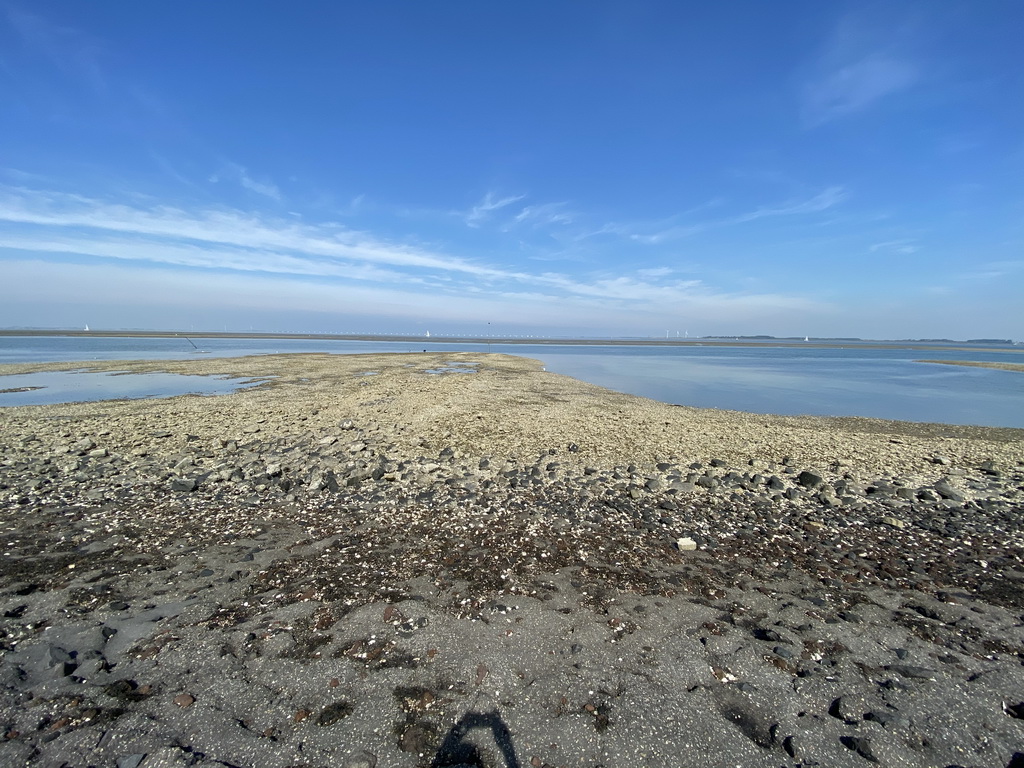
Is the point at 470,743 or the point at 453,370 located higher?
the point at 453,370

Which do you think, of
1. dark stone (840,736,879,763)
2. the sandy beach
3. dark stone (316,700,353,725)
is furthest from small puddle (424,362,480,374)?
dark stone (840,736,879,763)

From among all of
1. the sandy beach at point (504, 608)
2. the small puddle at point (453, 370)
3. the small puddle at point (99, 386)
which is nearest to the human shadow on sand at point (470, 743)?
the sandy beach at point (504, 608)

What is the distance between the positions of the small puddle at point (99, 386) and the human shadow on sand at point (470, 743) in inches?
984

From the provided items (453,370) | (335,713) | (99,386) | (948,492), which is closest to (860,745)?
(335,713)

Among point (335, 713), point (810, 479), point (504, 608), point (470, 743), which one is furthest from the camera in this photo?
point (810, 479)

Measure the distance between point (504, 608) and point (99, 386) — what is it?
104 feet

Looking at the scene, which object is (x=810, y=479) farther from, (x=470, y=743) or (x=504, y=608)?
(x=470, y=743)

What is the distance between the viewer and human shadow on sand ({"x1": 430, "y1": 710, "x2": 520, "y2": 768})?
3.71 metres

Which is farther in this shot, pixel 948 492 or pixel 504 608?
pixel 948 492

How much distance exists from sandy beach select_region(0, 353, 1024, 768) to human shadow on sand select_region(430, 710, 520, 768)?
0.08ft

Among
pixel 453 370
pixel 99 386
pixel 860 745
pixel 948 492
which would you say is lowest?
pixel 860 745

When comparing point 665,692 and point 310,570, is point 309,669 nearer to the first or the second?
point 310,570

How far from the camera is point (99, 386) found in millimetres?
26438

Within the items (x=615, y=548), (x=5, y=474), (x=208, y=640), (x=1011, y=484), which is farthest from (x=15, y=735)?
(x=1011, y=484)
